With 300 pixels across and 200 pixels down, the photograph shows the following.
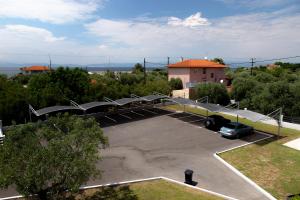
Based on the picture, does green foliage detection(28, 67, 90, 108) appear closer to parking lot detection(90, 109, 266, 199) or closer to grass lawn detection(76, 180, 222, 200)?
parking lot detection(90, 109, 266, 199)

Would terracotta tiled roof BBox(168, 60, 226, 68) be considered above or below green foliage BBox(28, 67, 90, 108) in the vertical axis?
above

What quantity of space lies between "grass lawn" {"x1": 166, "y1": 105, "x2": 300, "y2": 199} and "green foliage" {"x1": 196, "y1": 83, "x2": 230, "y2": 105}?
17.9m

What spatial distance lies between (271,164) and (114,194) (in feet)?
36.4

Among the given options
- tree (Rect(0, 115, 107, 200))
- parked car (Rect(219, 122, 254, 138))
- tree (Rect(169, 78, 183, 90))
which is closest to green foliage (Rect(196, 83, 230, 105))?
tree (Rect(169, 78, 183, 90))

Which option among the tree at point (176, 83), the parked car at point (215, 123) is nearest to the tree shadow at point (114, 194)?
the parked car at point (215, 123)

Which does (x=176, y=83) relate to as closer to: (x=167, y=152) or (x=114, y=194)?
(x=167, y=152)

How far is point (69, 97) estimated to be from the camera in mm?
30922

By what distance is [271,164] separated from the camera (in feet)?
59.5

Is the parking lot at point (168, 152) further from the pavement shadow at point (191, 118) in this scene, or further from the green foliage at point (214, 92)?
the green foliage at point (214, 92)

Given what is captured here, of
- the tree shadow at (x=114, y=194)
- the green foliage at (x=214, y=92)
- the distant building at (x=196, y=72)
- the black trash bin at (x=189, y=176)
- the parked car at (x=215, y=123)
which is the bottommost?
the tree shadow at (x=114, y=194)

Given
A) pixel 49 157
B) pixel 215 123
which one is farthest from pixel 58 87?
pixel 49 157

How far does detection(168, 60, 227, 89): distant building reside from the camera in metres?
58.5

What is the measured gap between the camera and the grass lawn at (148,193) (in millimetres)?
13562

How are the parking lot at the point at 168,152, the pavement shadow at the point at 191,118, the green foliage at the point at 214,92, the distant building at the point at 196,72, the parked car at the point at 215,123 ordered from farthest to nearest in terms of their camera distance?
the distant building at the point at 196,72
the green foliage at the point at 214,92
the pavement shadow at the point at 191,118
the parked car at the point at 215,123
the parking lot at the point at 168,152
